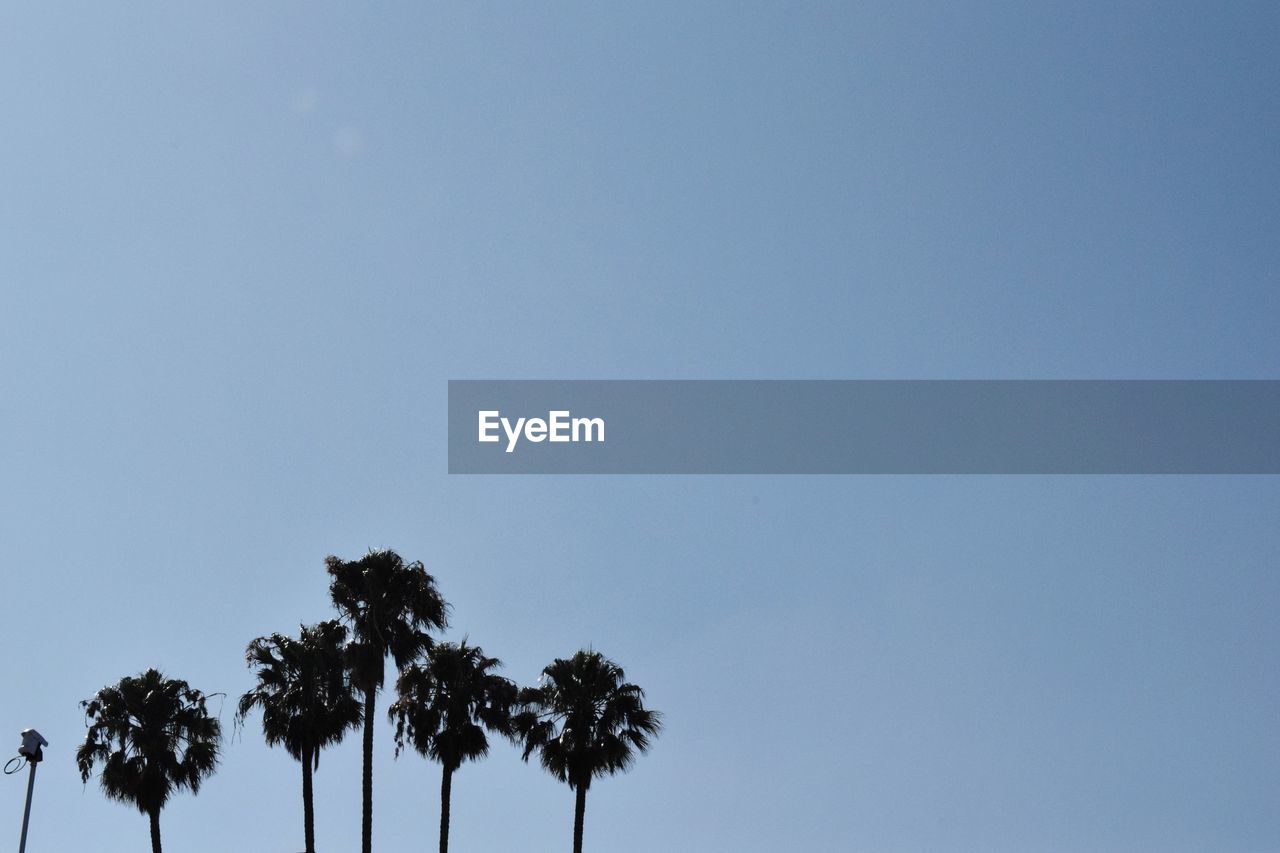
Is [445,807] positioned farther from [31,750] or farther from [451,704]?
[31,750]

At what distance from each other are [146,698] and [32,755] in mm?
18584

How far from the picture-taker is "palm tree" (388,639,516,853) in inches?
1869

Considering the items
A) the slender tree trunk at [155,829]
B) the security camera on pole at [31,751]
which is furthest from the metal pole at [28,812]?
the slender tree trunk at [155,829]

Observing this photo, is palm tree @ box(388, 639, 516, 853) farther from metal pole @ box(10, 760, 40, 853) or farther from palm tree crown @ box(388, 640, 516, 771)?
metal pole @ box(10, 760, 40, 853)

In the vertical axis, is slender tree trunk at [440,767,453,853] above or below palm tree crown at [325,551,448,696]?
below

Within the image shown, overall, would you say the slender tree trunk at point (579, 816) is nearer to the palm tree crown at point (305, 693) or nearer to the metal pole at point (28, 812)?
the palm tree crown at point (305, 693)

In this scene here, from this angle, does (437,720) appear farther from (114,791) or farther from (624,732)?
(114,791)

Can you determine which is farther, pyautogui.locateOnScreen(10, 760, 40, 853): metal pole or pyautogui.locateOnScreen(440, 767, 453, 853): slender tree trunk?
pyautogui.locateOnScreen(440, 767, 453, 853): slender tree trunk

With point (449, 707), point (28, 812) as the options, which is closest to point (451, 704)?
point (449, 707)

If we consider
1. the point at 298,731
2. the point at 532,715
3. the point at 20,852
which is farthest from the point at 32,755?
the point at 532,715

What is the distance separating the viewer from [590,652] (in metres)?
48.9

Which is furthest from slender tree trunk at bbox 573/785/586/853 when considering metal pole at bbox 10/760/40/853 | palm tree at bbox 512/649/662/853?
metal pole at bbox 10/760/40/853

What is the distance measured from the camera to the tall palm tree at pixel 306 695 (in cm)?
4766

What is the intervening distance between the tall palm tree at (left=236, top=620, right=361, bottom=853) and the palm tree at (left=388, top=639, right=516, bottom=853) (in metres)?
2.01
